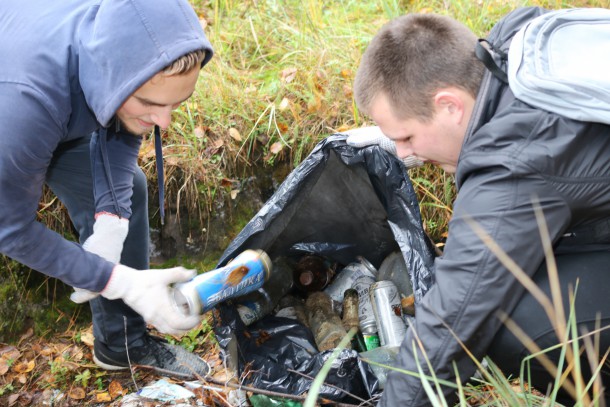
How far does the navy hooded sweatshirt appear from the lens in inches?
70.5

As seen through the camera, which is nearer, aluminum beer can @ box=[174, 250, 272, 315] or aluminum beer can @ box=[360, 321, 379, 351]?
aluminum beer can @ box=[174, 250, 272, 315]

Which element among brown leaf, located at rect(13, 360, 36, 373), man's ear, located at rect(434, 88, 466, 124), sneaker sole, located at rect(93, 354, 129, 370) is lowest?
brown leaf, located at rect(13, 360, 36, 373)

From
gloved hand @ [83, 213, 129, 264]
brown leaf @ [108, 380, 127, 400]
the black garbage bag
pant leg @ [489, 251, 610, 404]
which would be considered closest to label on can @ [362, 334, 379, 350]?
the black garbage bag

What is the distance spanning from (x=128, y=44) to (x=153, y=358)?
1.54 meters

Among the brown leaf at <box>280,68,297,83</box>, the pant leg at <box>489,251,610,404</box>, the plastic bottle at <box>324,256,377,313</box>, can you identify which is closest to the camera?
the pant leg at <box>489,251,610,404</box>

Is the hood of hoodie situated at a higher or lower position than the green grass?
higher

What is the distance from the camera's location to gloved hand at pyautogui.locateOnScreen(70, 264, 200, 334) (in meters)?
2.19

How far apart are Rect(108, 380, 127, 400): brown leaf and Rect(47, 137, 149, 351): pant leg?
0.20 metres

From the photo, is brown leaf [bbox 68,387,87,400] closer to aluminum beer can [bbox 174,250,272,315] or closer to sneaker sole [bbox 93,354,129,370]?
sneaker sole [bbox 93,354,129,370]

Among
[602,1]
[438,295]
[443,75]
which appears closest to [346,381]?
[438,295]

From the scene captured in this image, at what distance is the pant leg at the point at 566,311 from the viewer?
1862 mm

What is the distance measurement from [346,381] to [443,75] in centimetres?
106

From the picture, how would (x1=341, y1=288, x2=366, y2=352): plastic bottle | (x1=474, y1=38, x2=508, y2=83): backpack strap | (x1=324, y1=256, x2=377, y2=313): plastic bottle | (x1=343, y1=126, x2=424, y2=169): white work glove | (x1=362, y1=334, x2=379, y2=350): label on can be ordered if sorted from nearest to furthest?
(x1=474, y1=38, x2=508, y2=83): backpack strap
(x1=343, y1=126, x2=424, y2=169): white work glove
(x1=362, y1=334, x2=379, y2=350): label on can
(x1=341, y1=288, x2=366, y2=352): plastic bottle
(x1=324, y1=256, x2=377, y2=313): plastic bottle

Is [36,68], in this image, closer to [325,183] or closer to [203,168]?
[325,183]
